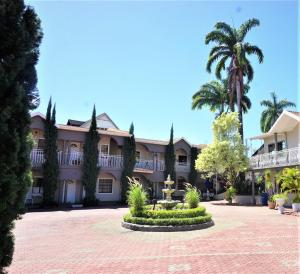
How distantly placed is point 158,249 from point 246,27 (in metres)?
28.5

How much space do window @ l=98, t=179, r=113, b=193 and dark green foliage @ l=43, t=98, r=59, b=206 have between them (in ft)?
19.1

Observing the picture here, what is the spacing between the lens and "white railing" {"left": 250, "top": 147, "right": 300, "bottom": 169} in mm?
23031

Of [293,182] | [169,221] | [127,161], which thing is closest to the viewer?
[169,221]

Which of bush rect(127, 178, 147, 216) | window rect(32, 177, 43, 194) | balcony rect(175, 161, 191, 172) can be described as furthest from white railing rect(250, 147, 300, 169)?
window rect(32, 177, 43, 194)

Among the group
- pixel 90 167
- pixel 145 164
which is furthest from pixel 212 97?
pixel 90 167

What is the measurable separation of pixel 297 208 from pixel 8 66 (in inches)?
731

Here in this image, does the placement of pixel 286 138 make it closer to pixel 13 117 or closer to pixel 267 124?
pixel 267 124

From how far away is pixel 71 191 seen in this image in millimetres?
29609

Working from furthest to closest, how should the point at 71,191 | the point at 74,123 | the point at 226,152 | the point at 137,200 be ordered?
the point at 74,123, the point at 71,191, the point at 226,152, the point at 137,200

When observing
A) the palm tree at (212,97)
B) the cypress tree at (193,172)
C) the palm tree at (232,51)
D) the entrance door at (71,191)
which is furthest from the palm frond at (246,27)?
the entrance door at (71,191)

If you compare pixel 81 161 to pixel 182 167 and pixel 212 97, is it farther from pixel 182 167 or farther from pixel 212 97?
pixel 212 97

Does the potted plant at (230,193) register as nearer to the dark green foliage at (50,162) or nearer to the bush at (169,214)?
the bush at (169,214)

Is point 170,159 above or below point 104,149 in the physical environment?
below

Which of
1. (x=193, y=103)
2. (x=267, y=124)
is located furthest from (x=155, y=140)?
(x=267, y=124)
